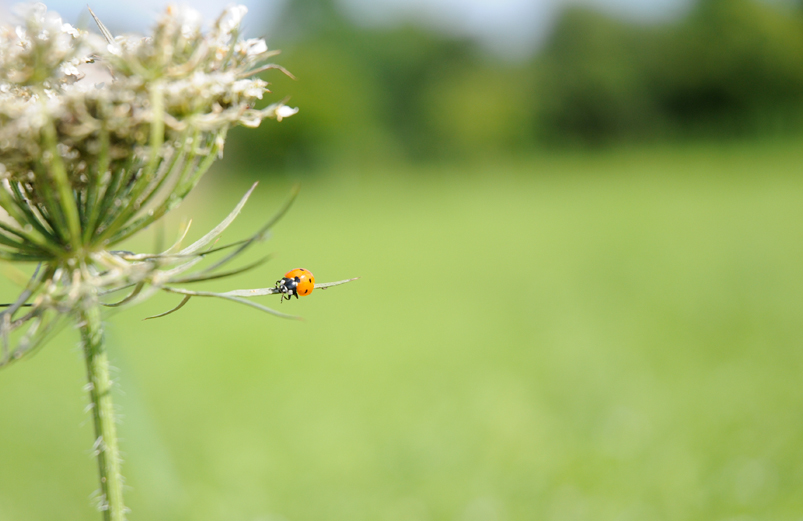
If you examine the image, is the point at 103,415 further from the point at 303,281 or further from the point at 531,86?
the point at 531,86

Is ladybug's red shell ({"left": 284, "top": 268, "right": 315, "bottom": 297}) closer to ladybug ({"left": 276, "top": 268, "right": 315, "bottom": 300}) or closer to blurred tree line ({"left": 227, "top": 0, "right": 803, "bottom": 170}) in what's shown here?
ladybug ({"left": 276, "top": 268, "right": 315, "bottom": 300})

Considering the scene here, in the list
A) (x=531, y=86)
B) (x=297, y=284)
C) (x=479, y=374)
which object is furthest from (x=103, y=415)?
(x=531, y=86)

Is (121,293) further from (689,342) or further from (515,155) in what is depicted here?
A: (515,155)

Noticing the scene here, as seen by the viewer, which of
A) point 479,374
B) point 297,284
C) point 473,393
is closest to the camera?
point 297,284

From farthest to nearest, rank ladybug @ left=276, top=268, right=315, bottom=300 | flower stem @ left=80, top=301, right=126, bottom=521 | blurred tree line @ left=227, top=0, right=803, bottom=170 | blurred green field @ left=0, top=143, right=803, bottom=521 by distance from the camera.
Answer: blurred tree line @ left=227, top=0, right=803, bottom=170 < blurred green field @ left=0, top=143, right=803, bottom=521 < ladybug @ left=276, top=268, right=315, bottom=300 < flower stem @ left=80, top=301, right=126, bottom=521

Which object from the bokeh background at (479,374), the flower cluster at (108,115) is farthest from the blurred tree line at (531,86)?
the flower cluster at (108,115)

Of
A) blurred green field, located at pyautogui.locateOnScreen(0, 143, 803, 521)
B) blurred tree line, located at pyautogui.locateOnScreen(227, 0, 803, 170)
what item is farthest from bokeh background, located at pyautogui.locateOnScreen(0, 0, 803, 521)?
blurred tree line, located at pyautogui.locateOnScreen(227, 0, 803, 170)

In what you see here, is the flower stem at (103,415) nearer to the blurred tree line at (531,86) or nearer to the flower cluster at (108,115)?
the flower cluster at (108,115)

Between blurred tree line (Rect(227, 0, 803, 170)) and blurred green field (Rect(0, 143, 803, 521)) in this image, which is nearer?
blurred green field (Rect(0, 143, 803, 521))
